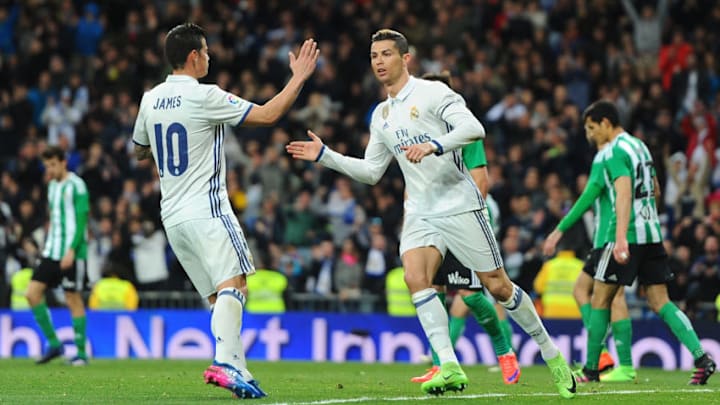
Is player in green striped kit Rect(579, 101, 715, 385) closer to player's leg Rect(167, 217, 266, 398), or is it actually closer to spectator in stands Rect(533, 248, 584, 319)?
player's leg Rect(167, 217, 266, 398)

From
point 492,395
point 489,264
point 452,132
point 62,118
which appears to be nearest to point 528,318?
point 489,264

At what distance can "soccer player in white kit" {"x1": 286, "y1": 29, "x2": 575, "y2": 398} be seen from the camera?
955 cm

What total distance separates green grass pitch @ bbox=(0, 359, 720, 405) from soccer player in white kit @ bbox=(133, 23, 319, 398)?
610mm

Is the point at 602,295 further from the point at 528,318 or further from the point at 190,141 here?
the point at 190,141

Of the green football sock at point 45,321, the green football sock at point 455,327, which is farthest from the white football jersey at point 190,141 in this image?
the green football sock at point 45,321

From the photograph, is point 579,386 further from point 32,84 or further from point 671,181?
point 32,84

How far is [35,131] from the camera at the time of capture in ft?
77.5

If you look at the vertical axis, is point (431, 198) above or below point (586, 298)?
above

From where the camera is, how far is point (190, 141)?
9109 millimetres

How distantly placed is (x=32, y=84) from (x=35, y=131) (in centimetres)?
159

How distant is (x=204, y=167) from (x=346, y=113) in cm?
1446

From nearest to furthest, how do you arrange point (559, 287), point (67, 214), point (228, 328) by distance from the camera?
point (228, 328), point (67, 214), point (559, 287)

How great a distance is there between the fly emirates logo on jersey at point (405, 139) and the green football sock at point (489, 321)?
2.64 metres

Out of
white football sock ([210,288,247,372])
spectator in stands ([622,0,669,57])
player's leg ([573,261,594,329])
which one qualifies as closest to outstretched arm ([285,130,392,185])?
white football sock ([210,288,247,372])
